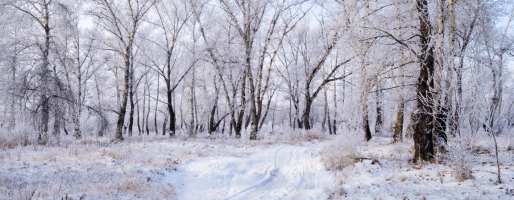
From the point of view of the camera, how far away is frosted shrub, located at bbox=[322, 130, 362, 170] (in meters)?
7.48

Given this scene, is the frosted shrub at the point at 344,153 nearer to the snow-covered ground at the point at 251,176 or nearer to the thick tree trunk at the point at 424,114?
the snow-covered ground at the point at 251,176

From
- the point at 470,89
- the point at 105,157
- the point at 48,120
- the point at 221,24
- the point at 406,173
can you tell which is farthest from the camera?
the point at 221,24

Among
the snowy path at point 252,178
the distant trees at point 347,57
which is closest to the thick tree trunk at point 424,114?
the distant trees at point 347,57

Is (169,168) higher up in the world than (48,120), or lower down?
lower down

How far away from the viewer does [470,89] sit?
15.5ft

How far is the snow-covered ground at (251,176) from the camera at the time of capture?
4.91 m

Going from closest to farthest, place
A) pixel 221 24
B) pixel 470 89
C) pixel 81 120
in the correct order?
pixel 470 89 < pixel 81 120 < pixel 221 24

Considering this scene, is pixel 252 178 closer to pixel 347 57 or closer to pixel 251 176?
pixel 251 176

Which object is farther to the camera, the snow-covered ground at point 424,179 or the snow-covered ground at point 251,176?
the snow-covered ground at point 251,176

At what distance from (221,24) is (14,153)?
513 inches

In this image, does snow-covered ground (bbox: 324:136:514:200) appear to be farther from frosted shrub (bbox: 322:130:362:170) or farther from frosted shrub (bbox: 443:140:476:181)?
frosted shrub (bbox: 322:130:362:170)

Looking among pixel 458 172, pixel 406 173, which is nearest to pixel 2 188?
pixel 406 173

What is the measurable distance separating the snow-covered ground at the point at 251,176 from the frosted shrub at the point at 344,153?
0.03m

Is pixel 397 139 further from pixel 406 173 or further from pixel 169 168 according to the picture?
pixel 169 168
